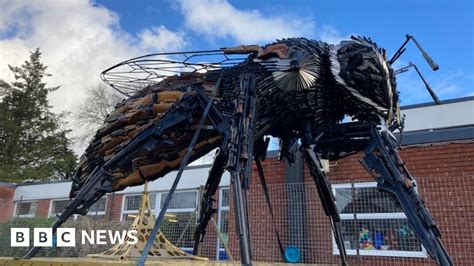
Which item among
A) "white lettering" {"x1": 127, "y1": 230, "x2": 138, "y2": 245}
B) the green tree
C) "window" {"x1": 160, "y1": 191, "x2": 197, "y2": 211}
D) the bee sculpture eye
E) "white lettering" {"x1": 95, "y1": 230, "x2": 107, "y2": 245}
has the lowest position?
"white lettering" {"x1": 95, "y1": 230, "x2": 107, "y2": 245}

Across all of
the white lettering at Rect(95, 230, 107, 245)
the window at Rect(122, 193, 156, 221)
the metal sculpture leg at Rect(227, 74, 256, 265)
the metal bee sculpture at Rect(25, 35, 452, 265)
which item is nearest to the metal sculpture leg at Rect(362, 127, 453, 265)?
the metal bee sculpture at Rect(25, 35, 452, 265)

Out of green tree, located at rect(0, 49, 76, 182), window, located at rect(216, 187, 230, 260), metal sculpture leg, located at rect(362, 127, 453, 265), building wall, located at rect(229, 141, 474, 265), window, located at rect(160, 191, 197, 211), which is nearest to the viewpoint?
metal sculpture leg, located at rect(362, 127, 453, 265)

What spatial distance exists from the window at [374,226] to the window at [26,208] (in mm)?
14300

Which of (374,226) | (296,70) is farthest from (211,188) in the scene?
(374,226)

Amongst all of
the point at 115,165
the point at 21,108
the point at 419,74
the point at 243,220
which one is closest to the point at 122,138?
the point at 115,165

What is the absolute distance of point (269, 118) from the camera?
3.35 meters

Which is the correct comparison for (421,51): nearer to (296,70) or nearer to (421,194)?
(296,70)

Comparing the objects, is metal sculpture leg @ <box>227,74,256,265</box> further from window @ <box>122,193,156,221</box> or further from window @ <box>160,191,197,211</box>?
window @ <box>122,193,156,221</box>

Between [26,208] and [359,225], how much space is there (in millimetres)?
15534

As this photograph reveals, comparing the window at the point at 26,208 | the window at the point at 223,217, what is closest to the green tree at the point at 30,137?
the window at the point at 26,208

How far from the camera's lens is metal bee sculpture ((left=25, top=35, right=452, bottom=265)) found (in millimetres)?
3027

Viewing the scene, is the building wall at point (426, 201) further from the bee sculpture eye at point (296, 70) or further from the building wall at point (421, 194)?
the bee sculpture eye at point (296, 70)

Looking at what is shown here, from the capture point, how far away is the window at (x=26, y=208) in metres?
17.0

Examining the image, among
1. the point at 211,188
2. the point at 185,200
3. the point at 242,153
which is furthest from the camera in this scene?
the point at 185,200
